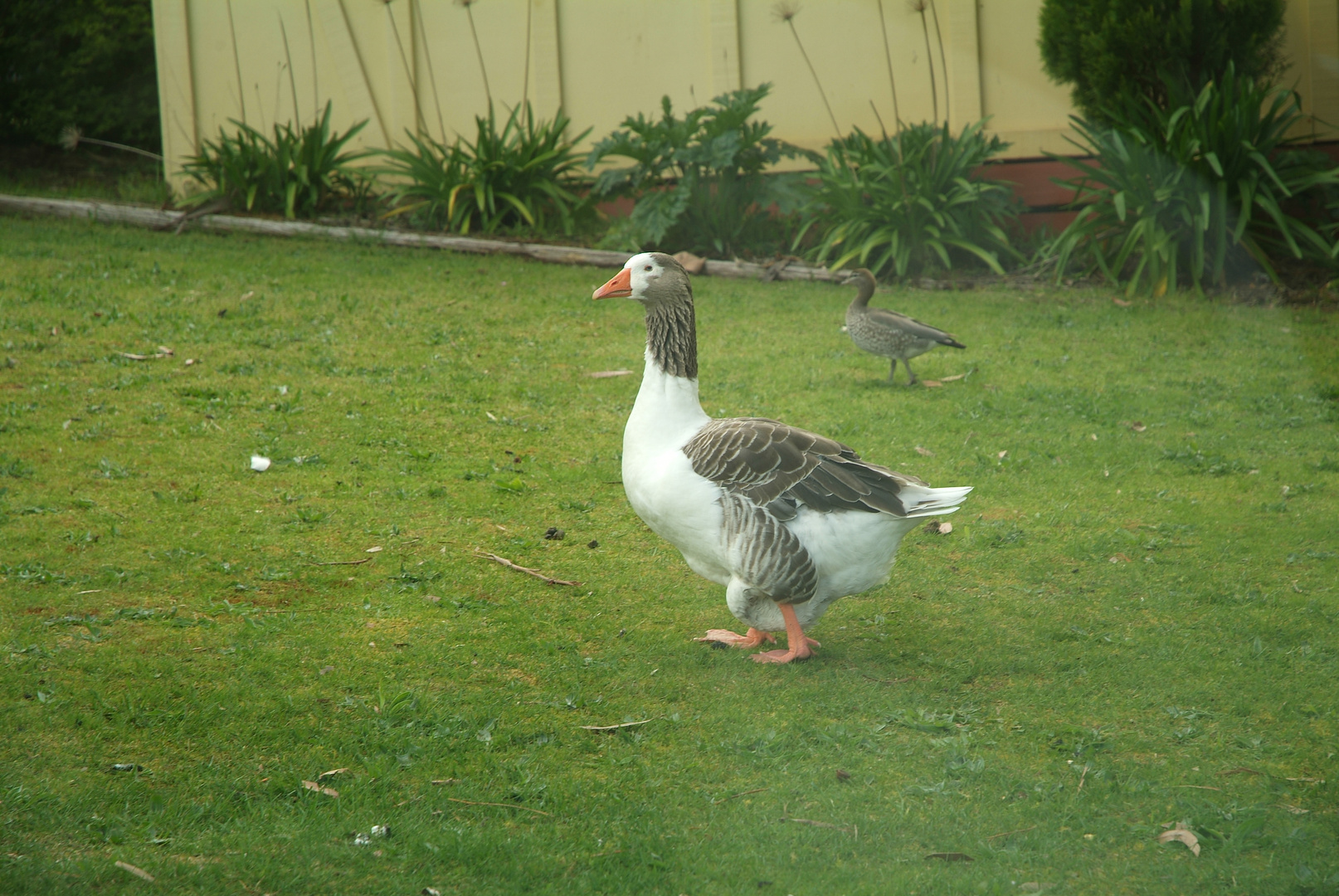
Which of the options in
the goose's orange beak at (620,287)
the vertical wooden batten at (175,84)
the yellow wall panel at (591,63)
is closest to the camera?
the goose's orange beak at (620,287)

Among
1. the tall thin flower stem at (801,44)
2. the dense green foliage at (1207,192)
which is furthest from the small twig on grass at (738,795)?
the tall thin flower stem at (801,44)

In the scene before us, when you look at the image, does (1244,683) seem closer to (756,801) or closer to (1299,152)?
(756,801)

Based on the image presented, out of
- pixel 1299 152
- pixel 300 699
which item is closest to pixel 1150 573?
pixel 300 699

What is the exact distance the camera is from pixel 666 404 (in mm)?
4625

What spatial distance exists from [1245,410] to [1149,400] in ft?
2.23

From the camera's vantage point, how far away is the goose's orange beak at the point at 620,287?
15.7ft

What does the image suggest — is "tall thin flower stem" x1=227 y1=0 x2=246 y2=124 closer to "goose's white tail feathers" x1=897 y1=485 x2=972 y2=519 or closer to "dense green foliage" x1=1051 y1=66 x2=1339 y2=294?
"dense green foliage" x1=1051 y1=66 x2=1339 y2=294

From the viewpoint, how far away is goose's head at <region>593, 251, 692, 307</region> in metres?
4.77

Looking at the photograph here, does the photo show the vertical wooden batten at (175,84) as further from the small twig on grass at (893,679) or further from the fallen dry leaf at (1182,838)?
the fallen dry leaf at (1182,838)

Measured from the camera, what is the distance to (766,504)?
14.1 ft

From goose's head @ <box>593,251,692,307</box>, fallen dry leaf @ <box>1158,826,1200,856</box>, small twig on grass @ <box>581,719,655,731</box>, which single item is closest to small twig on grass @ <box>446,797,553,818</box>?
small twig on grass @ <box>581,719,655,731</box>

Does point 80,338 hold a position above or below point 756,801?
above

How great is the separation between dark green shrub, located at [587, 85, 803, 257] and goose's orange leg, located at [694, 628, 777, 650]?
705cm

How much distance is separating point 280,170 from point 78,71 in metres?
5.95
